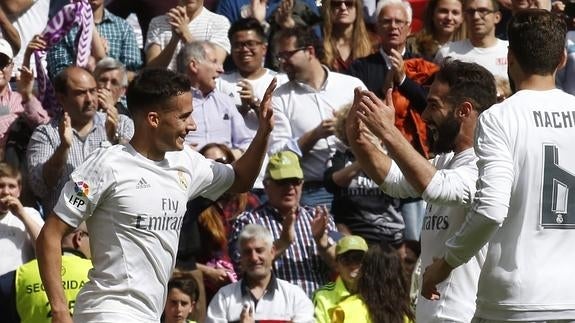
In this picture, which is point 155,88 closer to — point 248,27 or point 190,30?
point 248,27

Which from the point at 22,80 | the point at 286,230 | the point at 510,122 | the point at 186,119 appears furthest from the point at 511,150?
the point at 22,80

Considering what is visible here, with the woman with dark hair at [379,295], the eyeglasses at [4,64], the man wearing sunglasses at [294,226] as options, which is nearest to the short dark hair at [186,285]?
the man wearing sunglasses at [294,226]

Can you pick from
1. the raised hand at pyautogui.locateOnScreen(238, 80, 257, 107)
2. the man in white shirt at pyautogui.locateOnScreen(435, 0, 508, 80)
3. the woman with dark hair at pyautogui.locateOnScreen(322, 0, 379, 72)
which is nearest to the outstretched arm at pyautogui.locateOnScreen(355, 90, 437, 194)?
the raised hand at pyautogui.locateOnScreen(238, 80, 257, 107)

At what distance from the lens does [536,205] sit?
→ 6074mm

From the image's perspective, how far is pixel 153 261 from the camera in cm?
701

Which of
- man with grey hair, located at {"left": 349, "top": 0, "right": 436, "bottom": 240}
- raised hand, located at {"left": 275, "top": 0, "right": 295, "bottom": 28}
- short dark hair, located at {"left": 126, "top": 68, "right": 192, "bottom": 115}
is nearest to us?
short dark hair, located at {"left": 126, "top": 68, "right": 192, "bottom": 115}

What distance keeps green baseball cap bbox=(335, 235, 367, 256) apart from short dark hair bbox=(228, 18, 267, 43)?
2.53 metres

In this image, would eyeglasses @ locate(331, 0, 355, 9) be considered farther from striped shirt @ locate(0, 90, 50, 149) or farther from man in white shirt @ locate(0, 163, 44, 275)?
man in white shirt @ locate(0, 163, 44, 275)

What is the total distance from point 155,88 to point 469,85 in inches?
61.9

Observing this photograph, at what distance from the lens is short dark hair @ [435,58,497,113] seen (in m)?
6.97

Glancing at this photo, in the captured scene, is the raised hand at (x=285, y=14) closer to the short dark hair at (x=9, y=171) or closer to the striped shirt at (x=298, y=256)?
the striped shirt at (x=298, y=256)

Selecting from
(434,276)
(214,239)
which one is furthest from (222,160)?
(434,276)

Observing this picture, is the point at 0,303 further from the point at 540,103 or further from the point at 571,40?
the point at 571,40

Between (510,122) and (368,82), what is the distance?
623 cm
